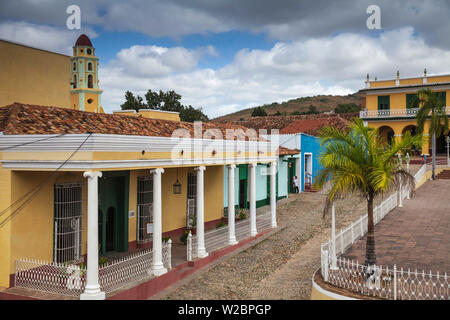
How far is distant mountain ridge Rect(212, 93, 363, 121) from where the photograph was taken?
76188 mm

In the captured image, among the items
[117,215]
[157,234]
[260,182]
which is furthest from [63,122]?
[260,182]

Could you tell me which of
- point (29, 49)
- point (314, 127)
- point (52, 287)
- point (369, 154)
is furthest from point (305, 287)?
point (314, 127)

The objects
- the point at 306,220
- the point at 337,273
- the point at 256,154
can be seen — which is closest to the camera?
the point at 337,273

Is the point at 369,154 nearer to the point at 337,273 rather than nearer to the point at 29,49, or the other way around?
the point at 337,273

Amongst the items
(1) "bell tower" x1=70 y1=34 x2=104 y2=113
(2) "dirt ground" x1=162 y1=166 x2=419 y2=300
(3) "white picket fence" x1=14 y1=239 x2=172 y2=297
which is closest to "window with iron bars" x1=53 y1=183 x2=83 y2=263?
(3) "white picket fence" x1=14 y1=239 x2=172 y2=297

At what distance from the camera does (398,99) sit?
107 feet

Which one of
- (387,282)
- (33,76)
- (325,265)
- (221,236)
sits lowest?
(221,236)

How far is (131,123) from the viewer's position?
12523mm

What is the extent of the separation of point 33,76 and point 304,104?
2722 inches

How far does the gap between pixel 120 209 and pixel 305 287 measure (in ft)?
18.4

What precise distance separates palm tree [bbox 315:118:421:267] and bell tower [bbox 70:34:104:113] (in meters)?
13.1

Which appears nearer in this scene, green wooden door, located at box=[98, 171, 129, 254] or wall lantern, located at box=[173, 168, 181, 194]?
green wooden door, located at box=[98, 171, 129, 254]

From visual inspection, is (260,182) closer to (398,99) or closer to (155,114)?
(155,114)

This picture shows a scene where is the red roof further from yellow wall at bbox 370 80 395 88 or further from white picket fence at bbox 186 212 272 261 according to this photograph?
yellow wall at bbox 370 80 395 88
